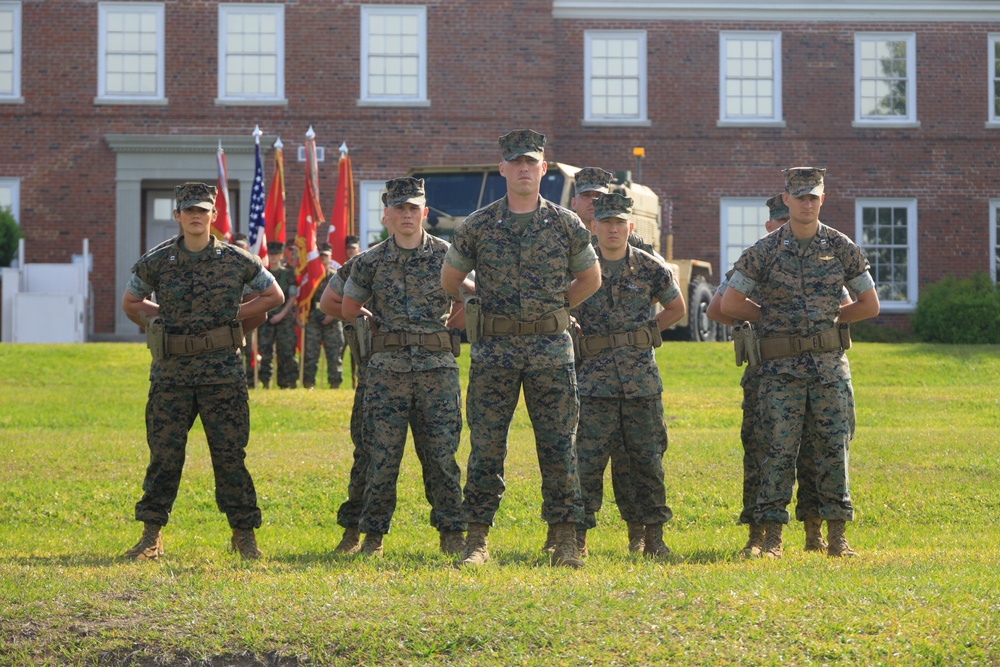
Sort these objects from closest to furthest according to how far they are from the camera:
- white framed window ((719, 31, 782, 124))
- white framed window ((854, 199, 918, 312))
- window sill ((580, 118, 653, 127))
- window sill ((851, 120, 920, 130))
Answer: window sill ((580, 118, 653, 127)) → white framed window ((719, 31, 782, 124)) → window sill ((851, 120, 920, 130)) → white framed window ((854, 199, 918, 312))

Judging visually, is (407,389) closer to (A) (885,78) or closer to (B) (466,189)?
(B) (466,189)

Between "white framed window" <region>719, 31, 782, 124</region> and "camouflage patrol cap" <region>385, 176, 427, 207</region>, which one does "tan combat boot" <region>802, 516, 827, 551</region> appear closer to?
"camouflage patrol cap" <region>385, 176, 427, 207</region>

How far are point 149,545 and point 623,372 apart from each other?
9.43ft

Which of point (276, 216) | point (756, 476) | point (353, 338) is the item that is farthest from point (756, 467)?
point (276, 216)

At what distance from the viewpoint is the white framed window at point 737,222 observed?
29000 mm

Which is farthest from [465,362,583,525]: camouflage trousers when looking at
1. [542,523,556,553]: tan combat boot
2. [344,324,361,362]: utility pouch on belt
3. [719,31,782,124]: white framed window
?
[719,31,782,124]: white framed window

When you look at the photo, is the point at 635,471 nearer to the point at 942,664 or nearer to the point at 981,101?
the point at 942,664

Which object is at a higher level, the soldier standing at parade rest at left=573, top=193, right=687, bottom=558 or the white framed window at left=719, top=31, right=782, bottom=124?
the white framed window at left=719, top=31, right=782, bottom=124

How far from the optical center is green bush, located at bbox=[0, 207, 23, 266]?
86.5 ft

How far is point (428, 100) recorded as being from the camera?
27766 mm

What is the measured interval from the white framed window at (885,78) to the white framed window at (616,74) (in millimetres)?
4287

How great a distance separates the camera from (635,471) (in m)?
8.67

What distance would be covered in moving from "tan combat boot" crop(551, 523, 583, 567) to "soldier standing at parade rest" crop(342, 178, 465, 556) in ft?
2.23

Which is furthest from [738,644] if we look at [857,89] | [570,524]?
[857,89]
